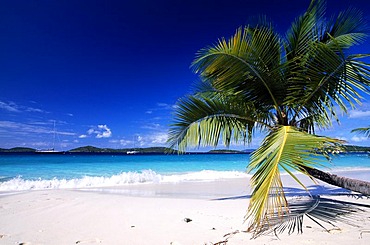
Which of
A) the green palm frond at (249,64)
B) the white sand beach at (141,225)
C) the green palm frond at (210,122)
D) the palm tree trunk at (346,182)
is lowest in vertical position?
the white sand beach at (141,225)

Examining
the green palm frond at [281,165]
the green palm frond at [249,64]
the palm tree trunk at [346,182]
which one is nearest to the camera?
the green palm frond at [281,165]

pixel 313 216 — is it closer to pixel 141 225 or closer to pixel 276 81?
pixel 276 81

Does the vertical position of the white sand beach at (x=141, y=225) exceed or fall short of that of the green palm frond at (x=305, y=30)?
it falls short

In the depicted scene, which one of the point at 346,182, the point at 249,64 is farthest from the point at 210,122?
the point at 346,182

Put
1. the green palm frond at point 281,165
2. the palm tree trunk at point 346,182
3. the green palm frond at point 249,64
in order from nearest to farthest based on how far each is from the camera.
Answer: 1. the green palm frond at point 281,165
2. the palm tree trunk at point 346,182
3. the green palm frond at point 249,64

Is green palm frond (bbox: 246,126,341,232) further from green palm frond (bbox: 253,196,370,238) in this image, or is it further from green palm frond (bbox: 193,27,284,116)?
green palm frond (bbox: 253,196,370,238)

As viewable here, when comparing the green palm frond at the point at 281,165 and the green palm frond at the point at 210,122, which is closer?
the green palm frond at the point at 281,165

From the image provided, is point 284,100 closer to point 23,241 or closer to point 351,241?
point 351,241

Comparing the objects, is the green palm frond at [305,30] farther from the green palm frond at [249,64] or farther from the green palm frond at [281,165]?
the green palm frond at [281,165]

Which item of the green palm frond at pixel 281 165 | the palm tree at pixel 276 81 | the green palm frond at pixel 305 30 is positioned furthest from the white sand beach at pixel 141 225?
the green palm frond at pixel 305 30

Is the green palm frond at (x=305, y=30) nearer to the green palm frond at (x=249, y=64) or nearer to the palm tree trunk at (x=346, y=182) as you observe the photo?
the green palm frond at (x=249, y=64)

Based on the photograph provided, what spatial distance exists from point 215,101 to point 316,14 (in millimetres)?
2107

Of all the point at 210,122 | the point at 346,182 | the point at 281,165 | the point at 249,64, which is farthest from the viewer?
the point at 210,122

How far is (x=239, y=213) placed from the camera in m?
5.50
